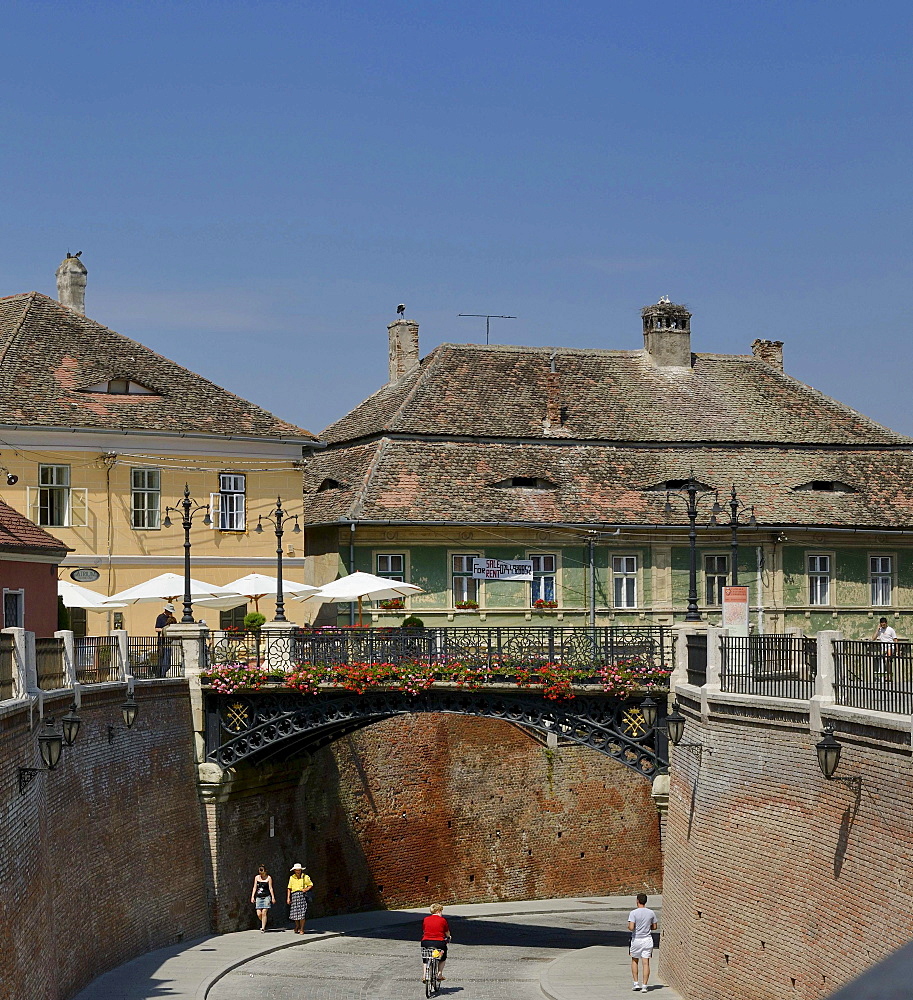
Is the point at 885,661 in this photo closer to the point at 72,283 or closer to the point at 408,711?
the point at 408,711

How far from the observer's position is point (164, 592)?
34.0m

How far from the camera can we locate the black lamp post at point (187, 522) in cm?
3147

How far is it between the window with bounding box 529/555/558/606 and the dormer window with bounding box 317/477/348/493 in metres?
6.16

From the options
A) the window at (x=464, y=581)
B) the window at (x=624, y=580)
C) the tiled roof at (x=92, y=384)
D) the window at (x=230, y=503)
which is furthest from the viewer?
the window at (x=624, y=580)

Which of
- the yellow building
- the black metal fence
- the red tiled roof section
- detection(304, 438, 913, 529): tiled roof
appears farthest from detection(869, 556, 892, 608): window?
the yellow building

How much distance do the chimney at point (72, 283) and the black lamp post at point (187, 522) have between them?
26.6 ft

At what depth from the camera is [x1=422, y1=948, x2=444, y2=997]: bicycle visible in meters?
26.8

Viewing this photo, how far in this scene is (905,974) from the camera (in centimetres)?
100

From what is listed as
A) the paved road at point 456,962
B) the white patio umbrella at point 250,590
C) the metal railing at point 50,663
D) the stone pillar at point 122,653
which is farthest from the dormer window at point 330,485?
the metal railing at point 50,663

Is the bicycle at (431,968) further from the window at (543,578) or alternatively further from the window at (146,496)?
the window at (543,578)

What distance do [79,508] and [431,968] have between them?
675 inches

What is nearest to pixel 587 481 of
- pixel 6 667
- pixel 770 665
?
pixel 770 665

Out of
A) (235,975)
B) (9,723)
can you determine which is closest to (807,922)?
(9,723)

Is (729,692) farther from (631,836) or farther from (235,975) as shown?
(631,836)
